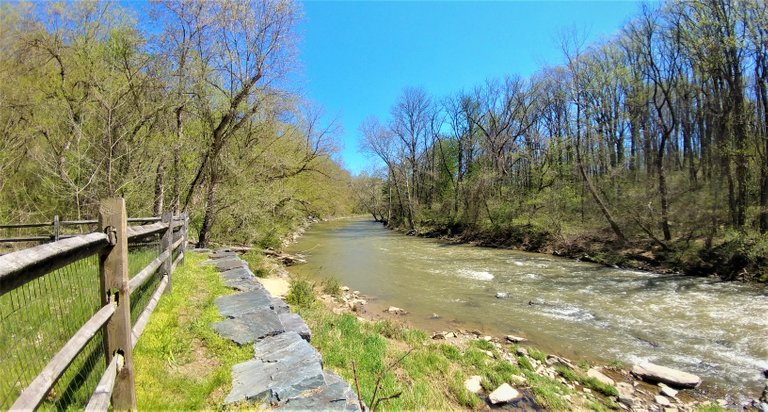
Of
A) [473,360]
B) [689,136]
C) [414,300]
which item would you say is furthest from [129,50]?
[689,136]

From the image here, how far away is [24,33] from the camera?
13.3m

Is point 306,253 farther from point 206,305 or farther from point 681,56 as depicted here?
point 681,56

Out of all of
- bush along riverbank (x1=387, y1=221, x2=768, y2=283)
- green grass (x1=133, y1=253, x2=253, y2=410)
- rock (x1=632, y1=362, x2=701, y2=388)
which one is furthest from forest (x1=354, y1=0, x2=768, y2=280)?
green grass (x1=133, y1=253, x2=253, y2=410)

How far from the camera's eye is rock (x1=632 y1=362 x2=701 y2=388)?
5470 mm

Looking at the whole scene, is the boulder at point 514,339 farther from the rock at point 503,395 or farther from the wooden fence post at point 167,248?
the wooden fence post at point 167,248

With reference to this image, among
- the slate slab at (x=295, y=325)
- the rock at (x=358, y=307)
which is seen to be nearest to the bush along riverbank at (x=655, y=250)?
the rock at (x=358, y=307)

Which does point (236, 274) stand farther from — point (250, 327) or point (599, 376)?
point (599, 376)

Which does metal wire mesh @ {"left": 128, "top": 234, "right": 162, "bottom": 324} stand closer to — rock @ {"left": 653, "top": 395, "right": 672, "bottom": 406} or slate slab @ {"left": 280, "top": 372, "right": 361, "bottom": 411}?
slate slab @ {"left": 280, "top": 372, "right": 361, "bottom": 411}

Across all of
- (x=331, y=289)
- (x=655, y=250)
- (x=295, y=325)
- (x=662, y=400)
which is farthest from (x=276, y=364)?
(x=655, y=250)

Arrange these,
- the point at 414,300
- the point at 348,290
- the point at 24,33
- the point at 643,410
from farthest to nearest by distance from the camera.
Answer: the point at 24,33, the point at 348,290, the point at 414,300, the point at 643,410

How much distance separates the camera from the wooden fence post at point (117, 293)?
238 centimetres

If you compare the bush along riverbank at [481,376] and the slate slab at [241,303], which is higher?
the slate slab at [241,303]

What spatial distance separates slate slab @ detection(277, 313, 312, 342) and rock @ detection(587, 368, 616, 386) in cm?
421

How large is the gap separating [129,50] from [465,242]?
20567 millimetres
